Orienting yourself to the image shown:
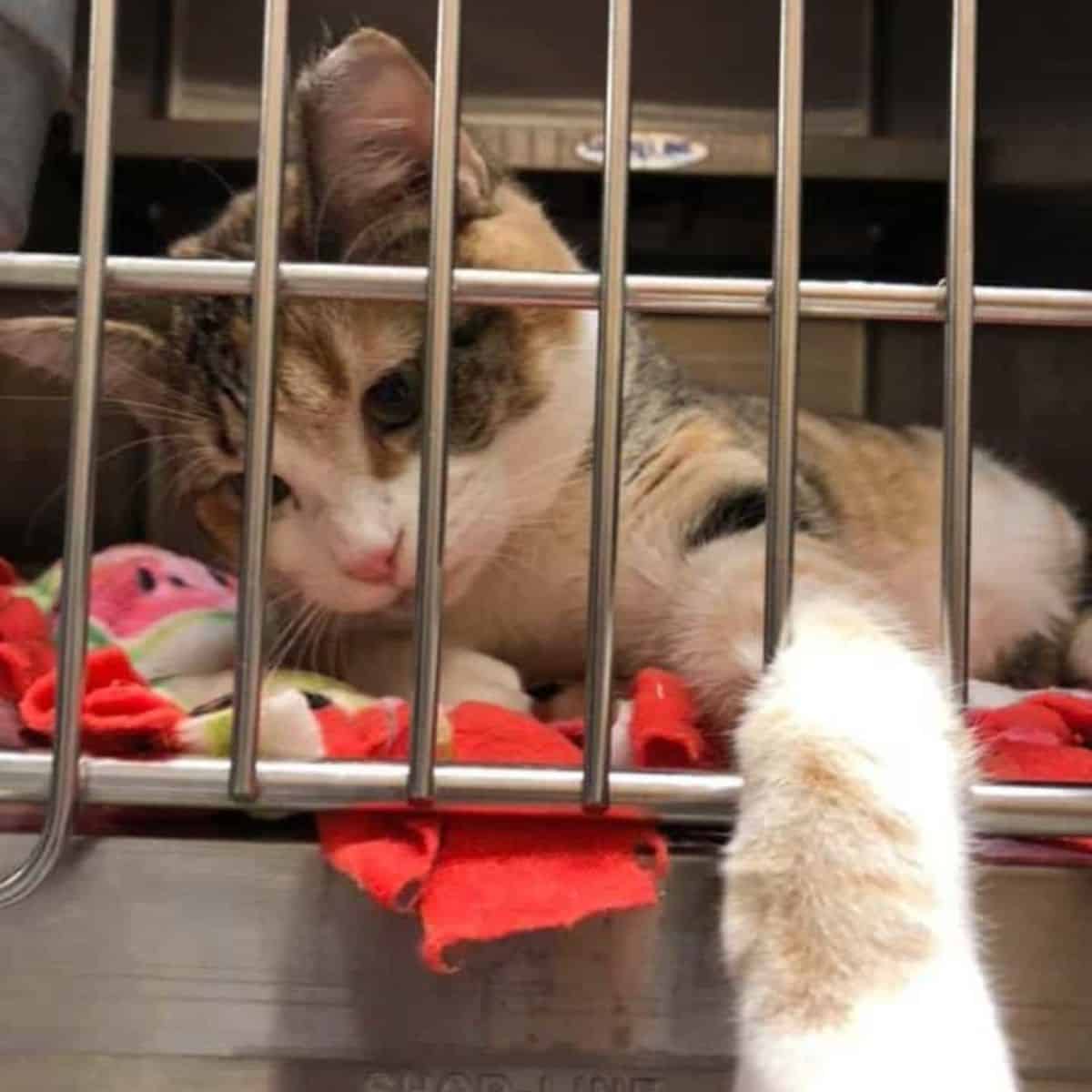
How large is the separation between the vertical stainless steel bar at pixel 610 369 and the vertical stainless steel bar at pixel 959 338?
0.14m

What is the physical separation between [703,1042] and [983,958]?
12 centimetres

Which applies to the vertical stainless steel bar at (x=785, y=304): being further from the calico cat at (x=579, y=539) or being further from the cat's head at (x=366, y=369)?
the cat's head at (x=366, y=369)

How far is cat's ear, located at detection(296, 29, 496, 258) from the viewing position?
0.80 meters

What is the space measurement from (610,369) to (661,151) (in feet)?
2.58

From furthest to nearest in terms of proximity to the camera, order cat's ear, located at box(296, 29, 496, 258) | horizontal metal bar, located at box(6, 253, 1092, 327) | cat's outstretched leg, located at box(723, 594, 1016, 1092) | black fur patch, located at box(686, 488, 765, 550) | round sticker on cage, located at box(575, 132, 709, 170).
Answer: round sticker on cage, located at box(575, 132, 709, 170) < black fur patch, located at box(686, 488, 765, 550) < cat's ear, located at box(296, 29, 496, 258) < horizontal metal bar, located at box(6, 253, 1092, 327) < cat's outstretched leg, located at box(723, 594, 1016, 1092)

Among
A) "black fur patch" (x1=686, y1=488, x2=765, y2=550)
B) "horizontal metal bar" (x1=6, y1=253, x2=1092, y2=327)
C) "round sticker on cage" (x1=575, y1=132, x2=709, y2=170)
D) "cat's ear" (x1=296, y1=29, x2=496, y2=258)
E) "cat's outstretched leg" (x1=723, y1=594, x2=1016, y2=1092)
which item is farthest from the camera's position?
"round sticker on cage" (x1=575, y1=132, x2=709, y2=170)

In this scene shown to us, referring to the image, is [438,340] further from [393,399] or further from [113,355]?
[113,355]

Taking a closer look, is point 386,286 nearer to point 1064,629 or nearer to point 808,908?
point 808,908

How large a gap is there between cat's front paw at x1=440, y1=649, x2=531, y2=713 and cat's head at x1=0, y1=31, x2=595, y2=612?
5cm

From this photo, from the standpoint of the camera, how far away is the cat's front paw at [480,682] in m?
0.87

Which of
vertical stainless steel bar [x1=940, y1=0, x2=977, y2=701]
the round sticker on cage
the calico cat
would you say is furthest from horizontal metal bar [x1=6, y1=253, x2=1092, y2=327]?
the round sticker on cage

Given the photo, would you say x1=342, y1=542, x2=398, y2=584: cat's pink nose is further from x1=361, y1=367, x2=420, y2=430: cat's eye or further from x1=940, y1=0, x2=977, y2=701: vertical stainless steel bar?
x1=940, y1=0, x2=977, y2=701: vertical stainless steel bar

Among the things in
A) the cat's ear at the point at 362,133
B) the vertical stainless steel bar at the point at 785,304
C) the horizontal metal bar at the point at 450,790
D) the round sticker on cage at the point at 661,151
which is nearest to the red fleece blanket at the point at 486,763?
the horizontal metal bar at the point at 450,790

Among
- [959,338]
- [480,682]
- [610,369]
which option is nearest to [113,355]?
[480,682]
